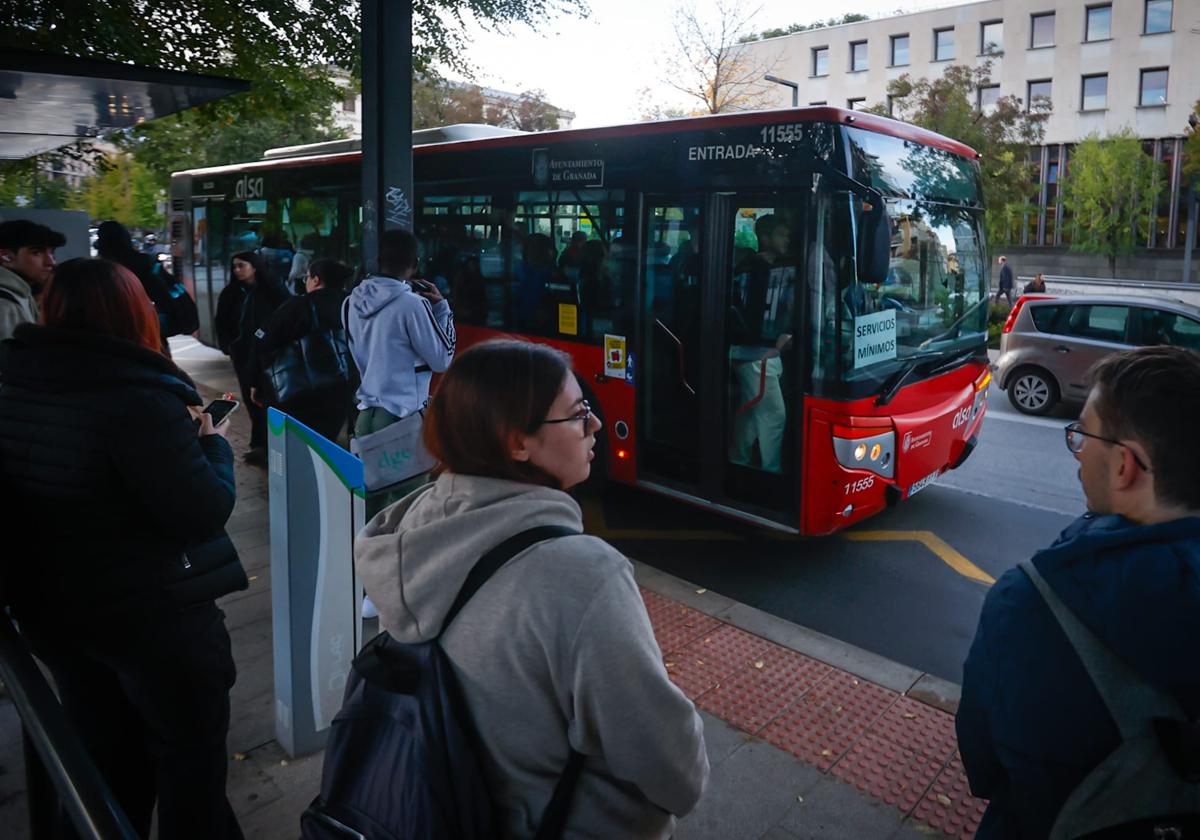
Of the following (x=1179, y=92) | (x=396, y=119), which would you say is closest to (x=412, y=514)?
(x=396, y=119)

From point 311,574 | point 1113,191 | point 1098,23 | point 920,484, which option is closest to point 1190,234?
point 1113,191

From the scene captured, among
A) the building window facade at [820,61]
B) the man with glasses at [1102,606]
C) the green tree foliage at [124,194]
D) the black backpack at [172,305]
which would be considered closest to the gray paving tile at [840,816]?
the man with glasses at [1102,606]

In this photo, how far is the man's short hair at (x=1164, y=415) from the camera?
170cm

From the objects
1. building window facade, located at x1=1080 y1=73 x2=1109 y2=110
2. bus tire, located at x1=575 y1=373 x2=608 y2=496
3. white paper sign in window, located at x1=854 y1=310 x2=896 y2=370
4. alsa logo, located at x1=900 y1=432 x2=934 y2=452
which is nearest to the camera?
white paper sign in window, located at x1=854 y1=310 x2=896 y2=370

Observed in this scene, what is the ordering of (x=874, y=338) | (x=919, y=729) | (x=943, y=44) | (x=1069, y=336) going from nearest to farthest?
(x=919, y=729) → (x=874, y=338) → (x=1069, y=336) → (x=943, y=44)

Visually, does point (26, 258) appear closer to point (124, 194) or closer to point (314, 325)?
point (314, 325)

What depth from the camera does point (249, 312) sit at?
8.34 m

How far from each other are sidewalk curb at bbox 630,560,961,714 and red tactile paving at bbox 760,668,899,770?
12 centimetres

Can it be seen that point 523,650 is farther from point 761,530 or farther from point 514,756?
point 761,530

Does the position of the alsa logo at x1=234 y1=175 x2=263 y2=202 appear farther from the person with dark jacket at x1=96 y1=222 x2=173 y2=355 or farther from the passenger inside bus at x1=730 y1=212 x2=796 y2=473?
the passenger inside bus at x1=730 y1=212 x2=796 y2=473

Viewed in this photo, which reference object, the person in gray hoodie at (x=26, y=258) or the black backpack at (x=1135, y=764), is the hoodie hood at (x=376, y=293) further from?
the black backpack at (x=1135, y=764)

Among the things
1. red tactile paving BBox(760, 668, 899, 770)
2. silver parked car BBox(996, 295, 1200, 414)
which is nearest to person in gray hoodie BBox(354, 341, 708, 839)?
red tactile paving BBox(760, 668, 899, 770)

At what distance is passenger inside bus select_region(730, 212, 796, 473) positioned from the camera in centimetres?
620

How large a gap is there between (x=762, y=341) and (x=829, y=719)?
281 centimetres
